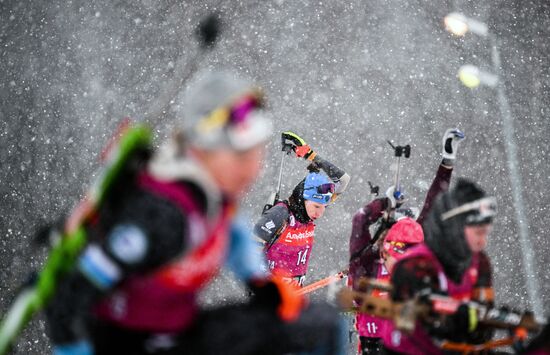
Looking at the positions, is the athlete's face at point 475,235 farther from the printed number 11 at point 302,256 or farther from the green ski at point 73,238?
the printed number 11 at point 302,256

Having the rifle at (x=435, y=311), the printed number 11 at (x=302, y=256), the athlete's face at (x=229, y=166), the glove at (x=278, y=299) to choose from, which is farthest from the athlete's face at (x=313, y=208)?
the athlete's face at (x=229, y=166)

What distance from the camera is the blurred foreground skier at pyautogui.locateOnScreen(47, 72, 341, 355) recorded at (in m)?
1.56

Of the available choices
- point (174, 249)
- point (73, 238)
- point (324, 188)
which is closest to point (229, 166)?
point (174, 249)

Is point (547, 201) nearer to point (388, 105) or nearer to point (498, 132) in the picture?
point (498, 132)

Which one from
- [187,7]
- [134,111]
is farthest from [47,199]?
[187,7]

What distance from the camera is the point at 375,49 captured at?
23.3 feet

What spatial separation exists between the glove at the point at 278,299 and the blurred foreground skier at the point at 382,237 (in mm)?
1727

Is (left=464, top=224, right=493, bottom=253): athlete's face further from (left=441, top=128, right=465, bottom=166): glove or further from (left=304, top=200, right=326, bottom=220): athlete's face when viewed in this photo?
(left=304, top=200, right=326, bottom=220): athlete's face

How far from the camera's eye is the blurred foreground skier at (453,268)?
2352 millimetres

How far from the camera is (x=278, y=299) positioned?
6.41 ft

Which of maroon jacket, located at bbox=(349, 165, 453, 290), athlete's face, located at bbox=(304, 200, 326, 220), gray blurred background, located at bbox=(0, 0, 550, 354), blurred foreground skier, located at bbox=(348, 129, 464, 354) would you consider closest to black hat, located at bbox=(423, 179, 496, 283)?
blurred foreground skier, located at bbox=(348, 129, 464, 354)

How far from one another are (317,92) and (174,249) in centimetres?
568

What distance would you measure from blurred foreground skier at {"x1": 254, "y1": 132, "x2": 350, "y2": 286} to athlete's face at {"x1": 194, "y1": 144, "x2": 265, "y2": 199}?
2828mm

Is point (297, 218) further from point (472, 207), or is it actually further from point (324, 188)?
point (472, 207)
